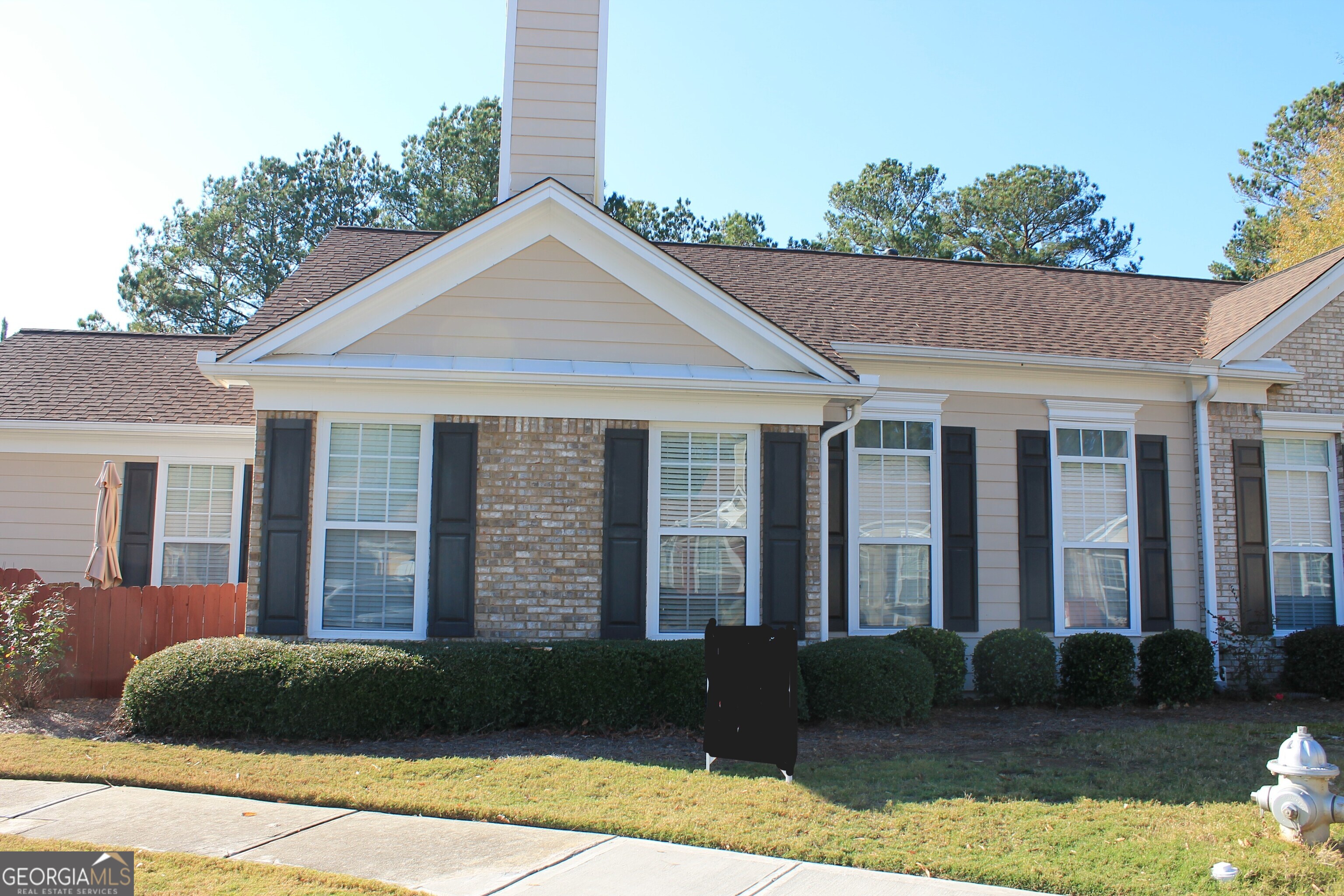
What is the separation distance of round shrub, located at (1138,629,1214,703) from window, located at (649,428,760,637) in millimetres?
4802

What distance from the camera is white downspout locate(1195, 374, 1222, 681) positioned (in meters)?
11.4

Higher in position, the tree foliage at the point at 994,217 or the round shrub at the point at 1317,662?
the tree foliage at the point at 994,217

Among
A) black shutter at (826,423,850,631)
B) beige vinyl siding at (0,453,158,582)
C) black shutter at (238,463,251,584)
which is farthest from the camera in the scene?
black shutter at (238,463,251,584)

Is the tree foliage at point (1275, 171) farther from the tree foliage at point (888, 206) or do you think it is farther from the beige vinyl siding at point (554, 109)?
the beige vinyl siding at point (554, 109)

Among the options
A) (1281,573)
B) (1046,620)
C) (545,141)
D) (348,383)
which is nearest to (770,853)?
(348,383)

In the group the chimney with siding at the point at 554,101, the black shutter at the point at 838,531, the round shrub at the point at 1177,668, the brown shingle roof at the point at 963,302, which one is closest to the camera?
the round shrub at the point at 1177,668

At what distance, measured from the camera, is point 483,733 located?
819 centimetres

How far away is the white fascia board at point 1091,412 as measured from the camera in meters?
11.5

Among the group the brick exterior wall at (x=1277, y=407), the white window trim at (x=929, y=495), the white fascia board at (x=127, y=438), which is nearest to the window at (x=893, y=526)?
the white window trim at (x=929, y=495)

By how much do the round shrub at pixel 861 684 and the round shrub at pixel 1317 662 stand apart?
539 centimetres

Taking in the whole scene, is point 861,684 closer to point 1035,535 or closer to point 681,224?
point 1035,535

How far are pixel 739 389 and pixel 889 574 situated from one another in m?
3.27

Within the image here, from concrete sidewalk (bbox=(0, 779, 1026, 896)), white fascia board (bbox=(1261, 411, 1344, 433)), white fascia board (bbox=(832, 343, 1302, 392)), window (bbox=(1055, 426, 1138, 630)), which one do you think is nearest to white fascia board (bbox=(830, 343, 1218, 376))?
white fascia board (bbox=(832, 343, 1302, 392))

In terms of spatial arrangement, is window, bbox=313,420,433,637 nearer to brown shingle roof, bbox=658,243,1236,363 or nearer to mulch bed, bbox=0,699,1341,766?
mulch bed, bbox=0,699,1341,766
